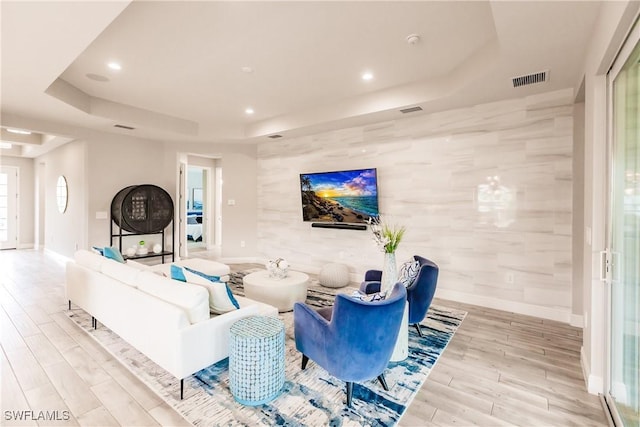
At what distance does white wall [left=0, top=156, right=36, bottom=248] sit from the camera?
852 cm

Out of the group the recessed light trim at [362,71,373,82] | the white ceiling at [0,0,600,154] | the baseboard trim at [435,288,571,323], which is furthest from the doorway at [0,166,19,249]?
the baseboard trim at [435,288,571,323]

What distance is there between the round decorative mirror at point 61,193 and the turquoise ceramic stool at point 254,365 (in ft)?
21.8

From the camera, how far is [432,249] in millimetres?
4555

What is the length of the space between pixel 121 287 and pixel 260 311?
4.07ft

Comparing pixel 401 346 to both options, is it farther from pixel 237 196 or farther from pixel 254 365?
pixel 237 196

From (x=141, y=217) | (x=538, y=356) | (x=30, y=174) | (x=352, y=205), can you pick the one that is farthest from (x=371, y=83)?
(x=30, y=174)

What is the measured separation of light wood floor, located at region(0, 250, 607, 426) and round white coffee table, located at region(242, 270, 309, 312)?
62.5 inches

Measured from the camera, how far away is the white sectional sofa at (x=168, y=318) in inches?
83.3

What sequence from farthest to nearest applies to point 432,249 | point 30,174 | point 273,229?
point 30,174, point 273,229, point 432,249

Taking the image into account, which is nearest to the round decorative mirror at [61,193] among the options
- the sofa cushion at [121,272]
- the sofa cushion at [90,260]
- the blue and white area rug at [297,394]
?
the sofa cushion at [90,260]

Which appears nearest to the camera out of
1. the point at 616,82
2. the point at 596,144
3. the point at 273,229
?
the point at 616,82

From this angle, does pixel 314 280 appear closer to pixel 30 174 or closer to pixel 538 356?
pixel 538 356

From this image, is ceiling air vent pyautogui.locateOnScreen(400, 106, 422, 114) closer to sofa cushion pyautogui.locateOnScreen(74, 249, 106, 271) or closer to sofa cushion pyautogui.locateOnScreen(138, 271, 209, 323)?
sofa cushion pyautogui.locateOnScreen(138, 271, 209, 323)

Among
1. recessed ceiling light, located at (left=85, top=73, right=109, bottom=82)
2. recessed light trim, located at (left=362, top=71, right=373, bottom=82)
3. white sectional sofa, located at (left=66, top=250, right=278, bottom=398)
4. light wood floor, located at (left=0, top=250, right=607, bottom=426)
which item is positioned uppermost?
recessed ceiling light, located at (left=85, top=73, right=109, bottom=82)
